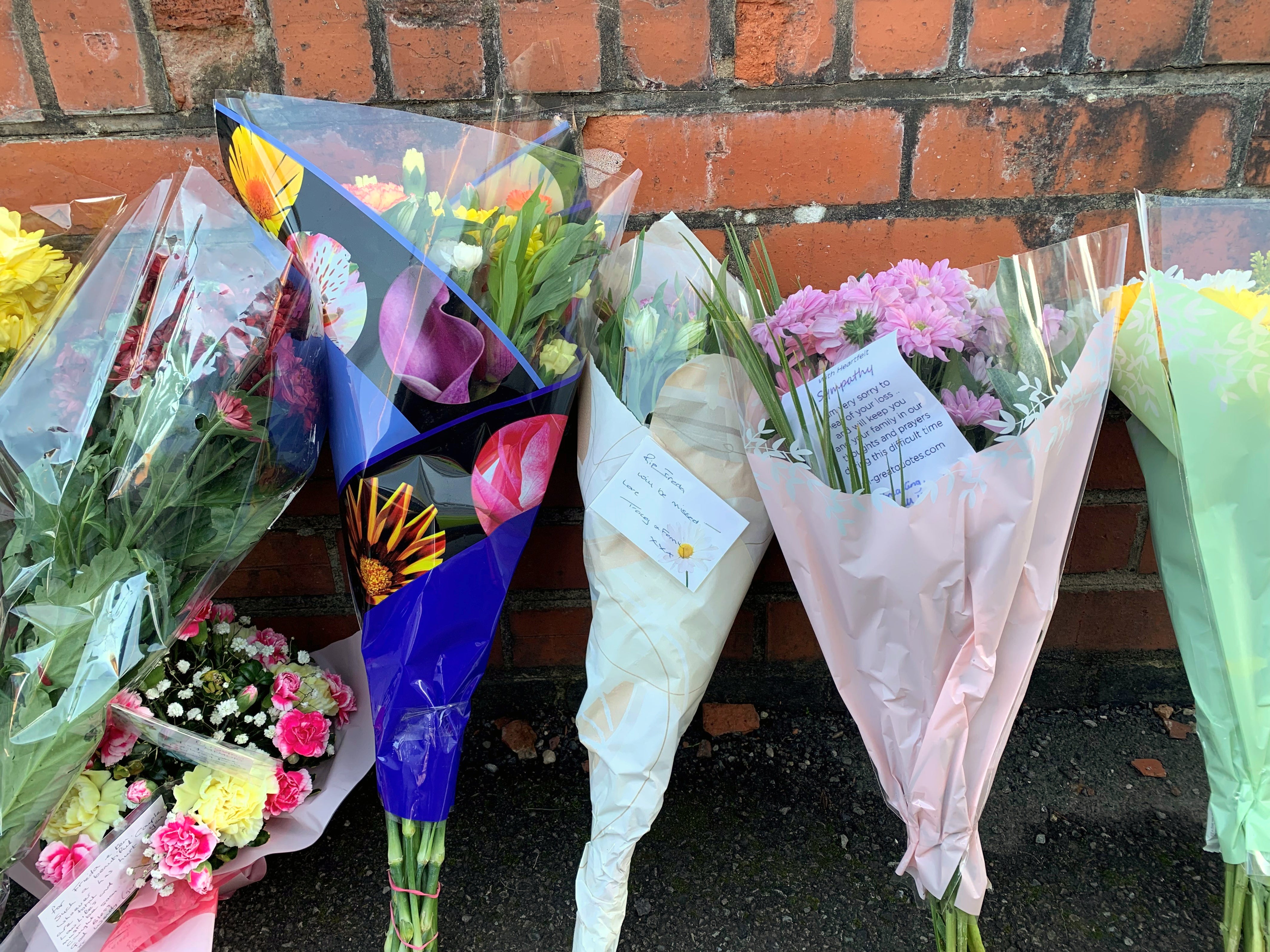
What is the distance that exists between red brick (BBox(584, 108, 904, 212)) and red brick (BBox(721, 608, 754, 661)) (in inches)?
25.0

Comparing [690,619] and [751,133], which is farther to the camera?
[751,133]

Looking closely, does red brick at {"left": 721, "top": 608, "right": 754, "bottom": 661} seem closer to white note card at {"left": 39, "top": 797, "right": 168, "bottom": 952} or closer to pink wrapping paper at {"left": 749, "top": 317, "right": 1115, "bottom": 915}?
pink wrapping paper at {"left": 749, "top": 317, "right": 1115, "bottom": 915}

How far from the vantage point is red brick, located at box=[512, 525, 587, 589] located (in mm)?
1242

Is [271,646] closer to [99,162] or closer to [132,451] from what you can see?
[132,451]

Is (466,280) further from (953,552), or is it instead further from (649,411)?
(953,552)

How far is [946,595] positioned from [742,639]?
588 mm

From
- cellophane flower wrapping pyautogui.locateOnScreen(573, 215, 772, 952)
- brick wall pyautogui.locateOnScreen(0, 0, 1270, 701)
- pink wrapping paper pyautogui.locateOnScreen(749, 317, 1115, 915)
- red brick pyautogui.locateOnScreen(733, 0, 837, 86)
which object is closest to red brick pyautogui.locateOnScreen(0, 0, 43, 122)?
brick wall pyautogui.locateOnScreen(0, 0, 1270, 701)

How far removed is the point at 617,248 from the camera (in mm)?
964

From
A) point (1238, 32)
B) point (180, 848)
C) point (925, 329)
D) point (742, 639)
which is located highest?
point (1238, 32)

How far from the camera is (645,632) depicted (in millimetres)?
858

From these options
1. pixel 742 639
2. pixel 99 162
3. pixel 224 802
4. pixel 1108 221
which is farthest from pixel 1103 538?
pixel 99 162

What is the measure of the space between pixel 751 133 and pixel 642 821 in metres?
0.87

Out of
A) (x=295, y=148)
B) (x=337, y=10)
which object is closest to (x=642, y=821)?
(x=295, y=148)

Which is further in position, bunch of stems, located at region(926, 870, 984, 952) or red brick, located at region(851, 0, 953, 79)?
red brick, located at region(851, 0, 953, 79)
